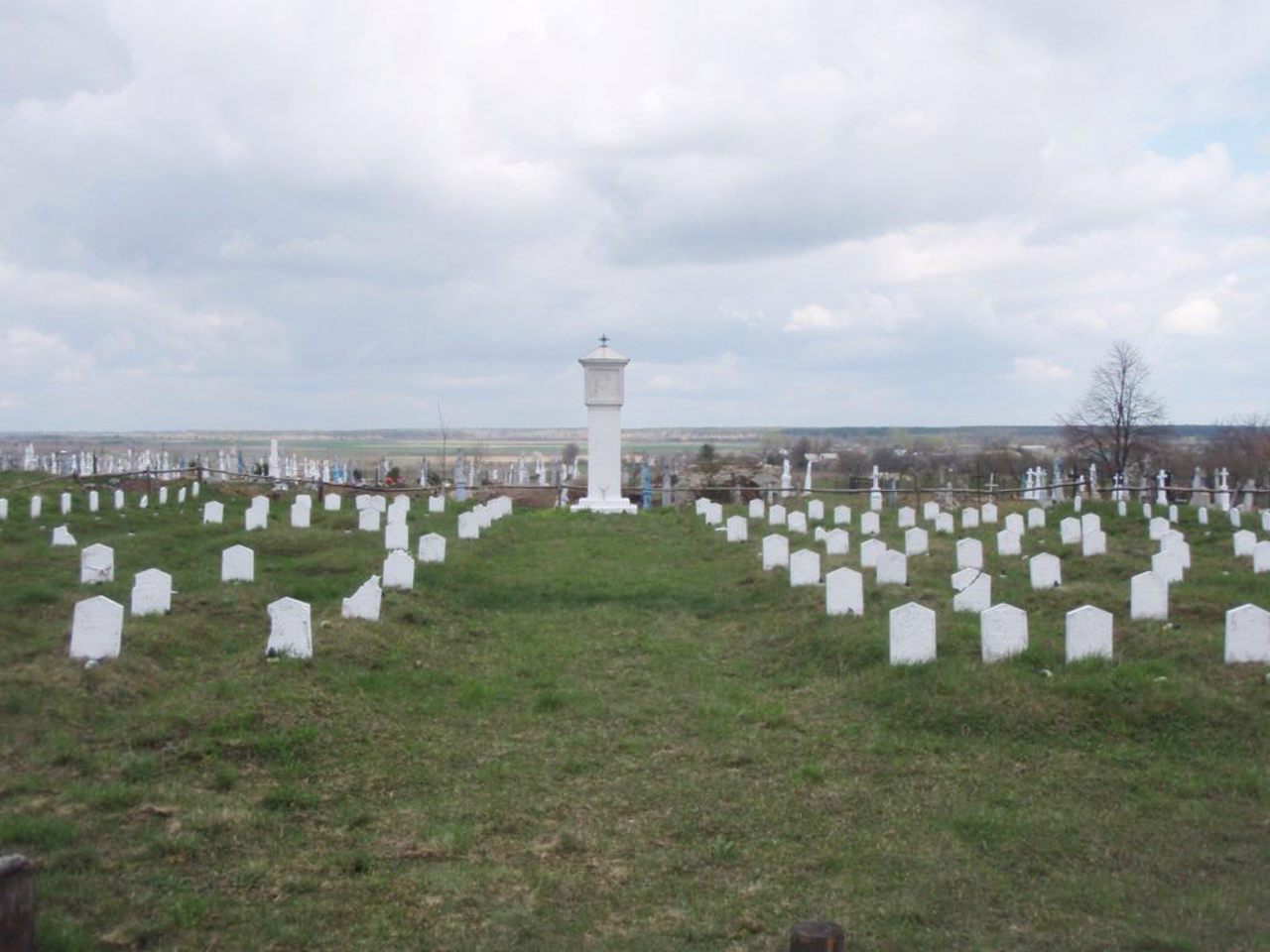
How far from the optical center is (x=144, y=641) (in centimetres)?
948

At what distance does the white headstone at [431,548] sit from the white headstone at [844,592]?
A: 5986 millimetres

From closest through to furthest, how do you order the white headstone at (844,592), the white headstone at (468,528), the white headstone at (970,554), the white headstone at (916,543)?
the white headstone at (844,592) < the white headstone at (970,554) < the white headstone at (916,543) < the white headstone at (468,528)

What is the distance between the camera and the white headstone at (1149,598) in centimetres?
1116

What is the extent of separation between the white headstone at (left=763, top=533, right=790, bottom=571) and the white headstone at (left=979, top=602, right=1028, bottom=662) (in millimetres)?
6730

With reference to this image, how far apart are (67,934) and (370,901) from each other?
1.24m

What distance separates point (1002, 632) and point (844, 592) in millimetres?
2762

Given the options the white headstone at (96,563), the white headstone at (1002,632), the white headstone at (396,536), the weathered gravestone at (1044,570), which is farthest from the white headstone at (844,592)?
the white headstone at (96,563)

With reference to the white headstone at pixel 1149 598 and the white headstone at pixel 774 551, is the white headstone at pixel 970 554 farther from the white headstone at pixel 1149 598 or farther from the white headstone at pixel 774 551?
the white headstone at pixel 1149 598

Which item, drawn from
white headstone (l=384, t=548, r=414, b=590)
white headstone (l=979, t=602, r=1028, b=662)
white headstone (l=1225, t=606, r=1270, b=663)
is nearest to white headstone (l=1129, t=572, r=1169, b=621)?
white headstone (l=1225, t=606, r=1270, b=663)

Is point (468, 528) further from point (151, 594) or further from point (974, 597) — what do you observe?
point (974, 597)

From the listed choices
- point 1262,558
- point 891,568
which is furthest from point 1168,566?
point 891,568

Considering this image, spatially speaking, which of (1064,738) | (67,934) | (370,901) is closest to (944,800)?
(1064,738)

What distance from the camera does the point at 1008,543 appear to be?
17125 mm

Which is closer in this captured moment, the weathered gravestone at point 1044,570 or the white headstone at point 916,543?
the weathered gravestone at point 1044,570
